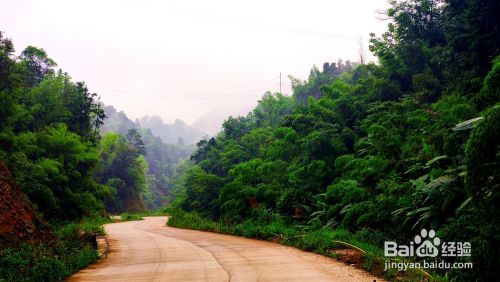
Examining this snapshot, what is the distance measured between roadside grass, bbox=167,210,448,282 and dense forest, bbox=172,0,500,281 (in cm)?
41

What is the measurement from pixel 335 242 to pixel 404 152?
4424 millimetres

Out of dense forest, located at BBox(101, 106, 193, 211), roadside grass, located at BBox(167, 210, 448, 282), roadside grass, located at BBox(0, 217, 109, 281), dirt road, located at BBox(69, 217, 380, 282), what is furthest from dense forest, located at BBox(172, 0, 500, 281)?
dense forest, located at BBox(101, 106, 193, 211)

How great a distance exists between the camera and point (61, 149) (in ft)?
89.6

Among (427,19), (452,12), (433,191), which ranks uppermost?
(427,19)

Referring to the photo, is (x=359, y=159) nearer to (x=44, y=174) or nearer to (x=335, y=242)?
(x=335, y=242)

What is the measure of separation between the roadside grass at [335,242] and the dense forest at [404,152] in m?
0.41

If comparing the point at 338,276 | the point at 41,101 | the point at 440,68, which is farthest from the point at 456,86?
the point at 41,101

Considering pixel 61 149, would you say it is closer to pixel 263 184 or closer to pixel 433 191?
pixel 263 184

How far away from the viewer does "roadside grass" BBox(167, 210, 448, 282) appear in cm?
822

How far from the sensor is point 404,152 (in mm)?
14211

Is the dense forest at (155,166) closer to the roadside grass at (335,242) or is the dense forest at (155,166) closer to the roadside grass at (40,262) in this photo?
the roadside grass at (335,242)

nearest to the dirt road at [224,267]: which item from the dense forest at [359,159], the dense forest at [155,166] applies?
the dense forest at [359,159]

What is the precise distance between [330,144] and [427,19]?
1325 cm

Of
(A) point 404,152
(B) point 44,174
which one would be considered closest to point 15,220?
(B) point 44,174
